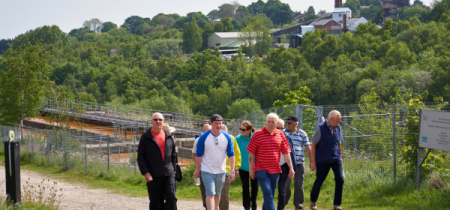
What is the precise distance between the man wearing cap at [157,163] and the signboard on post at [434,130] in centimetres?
454

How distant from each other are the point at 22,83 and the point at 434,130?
2072 centimetres

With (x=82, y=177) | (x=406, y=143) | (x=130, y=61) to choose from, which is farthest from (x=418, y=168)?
(x=130, y=61)

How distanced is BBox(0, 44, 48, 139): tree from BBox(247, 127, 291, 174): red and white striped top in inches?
768

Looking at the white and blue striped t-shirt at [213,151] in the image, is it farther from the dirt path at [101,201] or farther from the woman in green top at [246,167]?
the dirt path at [101,201]

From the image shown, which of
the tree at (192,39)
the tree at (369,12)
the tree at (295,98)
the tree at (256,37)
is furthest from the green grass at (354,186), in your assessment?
the tree at (369,12)

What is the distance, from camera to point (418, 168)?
8570 mm

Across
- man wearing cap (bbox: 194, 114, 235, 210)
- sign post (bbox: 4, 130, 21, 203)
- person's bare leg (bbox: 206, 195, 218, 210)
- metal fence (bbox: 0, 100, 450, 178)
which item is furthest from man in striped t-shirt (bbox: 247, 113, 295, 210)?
sign post (bbox: 4, 130, 21, 203)

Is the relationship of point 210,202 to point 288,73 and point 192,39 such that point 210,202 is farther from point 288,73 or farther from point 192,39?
point 192,39

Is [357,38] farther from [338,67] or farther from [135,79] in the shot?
[135,79]

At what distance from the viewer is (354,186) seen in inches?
367

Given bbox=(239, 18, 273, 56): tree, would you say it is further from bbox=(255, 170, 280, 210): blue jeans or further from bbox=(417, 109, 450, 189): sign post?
bbox=(255, 170, 280, 210): blue jeans

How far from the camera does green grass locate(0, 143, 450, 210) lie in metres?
8.08

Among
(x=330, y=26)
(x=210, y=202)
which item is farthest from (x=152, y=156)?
(x=330, y=26)

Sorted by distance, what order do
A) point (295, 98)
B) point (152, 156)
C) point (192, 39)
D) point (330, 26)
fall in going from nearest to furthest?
point (152, 156) < point (295, 98) < point (330, 26) < point (192, 39)
